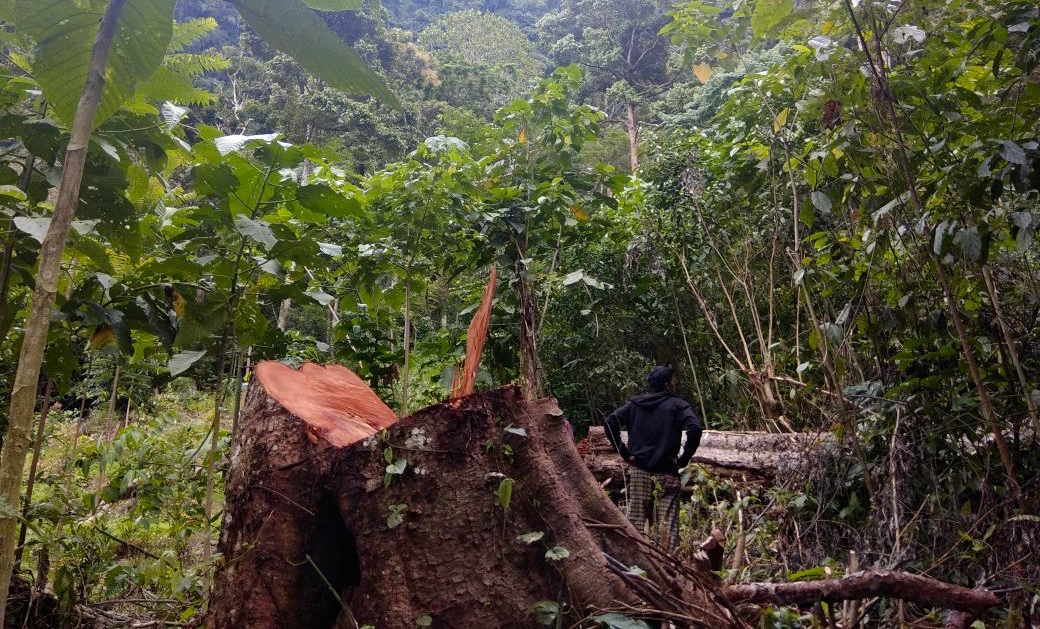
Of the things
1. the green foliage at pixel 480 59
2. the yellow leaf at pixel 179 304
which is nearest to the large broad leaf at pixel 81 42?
the yellow leaf at pixel 179 304

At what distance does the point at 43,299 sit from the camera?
120cm

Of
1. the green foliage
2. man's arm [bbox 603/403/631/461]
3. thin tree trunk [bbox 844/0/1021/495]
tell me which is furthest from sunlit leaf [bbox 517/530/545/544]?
the green foliage

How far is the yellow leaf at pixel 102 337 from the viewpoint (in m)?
2.25

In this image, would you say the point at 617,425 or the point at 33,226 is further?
the point at 617,425

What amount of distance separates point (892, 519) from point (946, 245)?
1.37m

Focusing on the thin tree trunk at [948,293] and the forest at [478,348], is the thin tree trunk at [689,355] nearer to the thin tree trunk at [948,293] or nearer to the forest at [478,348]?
the forest at [478,348]

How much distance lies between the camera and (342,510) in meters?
1.87

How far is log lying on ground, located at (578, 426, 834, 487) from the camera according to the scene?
4332mm

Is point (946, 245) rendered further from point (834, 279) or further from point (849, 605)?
point (849, 605)

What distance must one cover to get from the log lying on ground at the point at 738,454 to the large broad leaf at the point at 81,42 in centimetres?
380

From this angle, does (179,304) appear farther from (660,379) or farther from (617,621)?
(660,379)

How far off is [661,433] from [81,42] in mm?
3486

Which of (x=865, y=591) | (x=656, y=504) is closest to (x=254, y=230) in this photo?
(x=865, y=591)

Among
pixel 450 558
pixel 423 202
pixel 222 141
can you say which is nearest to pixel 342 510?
pixel 450 558
